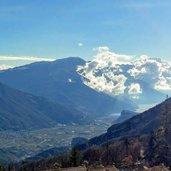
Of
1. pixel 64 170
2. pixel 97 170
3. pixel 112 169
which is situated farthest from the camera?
pixel 112 169

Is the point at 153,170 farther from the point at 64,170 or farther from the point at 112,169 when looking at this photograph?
the point at 64,170

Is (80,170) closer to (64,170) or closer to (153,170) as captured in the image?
(64,170)

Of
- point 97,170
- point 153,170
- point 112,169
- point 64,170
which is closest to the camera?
point 64,170

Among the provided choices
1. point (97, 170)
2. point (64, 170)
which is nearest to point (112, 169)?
point (97, 170)

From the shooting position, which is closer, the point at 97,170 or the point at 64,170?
the point at 64,170

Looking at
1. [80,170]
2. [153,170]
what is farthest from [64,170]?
[153,170]

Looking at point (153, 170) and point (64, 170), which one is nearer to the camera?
point (64, 170)

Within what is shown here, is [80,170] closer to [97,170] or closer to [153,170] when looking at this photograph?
[97,170]

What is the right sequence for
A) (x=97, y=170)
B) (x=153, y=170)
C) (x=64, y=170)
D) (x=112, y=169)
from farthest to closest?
(x=153, y=170) → (x=112, y=169) → (x=97, y=170) → (x=64, y=170)

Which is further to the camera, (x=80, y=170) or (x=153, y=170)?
(x=153, y=170)
